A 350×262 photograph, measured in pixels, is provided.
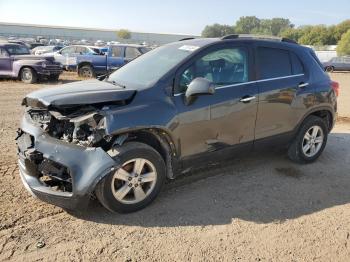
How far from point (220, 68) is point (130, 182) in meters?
1.77

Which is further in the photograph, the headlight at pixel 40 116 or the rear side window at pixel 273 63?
the rear side window at pixel 273 63

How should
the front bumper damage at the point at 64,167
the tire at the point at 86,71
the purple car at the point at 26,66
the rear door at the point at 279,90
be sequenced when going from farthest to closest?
the tire at the point at 86,71, the purple car at the point at 26,66, the rear door at the point at 279,90, the front bumper damage at the point at 64,167

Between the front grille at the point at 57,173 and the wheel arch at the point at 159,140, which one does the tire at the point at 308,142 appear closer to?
the wheel arch at the point at 159,140

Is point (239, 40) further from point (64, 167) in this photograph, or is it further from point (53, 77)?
point (53, 77)

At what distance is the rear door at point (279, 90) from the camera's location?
5.15 meters

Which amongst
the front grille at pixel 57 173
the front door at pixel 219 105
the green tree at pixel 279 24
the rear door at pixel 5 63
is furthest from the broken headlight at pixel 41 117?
the green tree at pixel 279 24

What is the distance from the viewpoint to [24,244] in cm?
357

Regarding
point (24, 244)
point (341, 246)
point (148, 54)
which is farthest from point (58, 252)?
point (148, 54)

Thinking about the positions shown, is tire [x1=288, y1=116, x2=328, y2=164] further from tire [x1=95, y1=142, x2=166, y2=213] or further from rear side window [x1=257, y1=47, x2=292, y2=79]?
tire [x1=95, y1=142, x2=166, y2=213]

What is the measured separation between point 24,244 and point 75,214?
661mm

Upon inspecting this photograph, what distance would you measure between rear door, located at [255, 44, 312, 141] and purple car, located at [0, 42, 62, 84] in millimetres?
12370

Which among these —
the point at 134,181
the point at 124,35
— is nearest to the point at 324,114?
the point at 134,181

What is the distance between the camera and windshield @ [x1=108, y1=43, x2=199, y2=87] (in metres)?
4.56

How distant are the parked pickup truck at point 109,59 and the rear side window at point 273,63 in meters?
13.1
